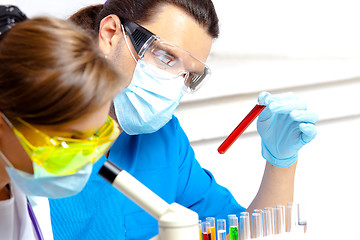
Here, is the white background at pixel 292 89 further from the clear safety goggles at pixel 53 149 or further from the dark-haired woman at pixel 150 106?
the clear safety goggles at pixel 53 149

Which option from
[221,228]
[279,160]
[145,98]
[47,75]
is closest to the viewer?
[47,75]

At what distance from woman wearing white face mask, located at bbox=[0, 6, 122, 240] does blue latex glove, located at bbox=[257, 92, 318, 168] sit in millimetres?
540

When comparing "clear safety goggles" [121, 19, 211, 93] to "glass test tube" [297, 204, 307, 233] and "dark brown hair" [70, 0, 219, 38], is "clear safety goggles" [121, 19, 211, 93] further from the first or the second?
"glass test tube" [297, 204, 307, 233]

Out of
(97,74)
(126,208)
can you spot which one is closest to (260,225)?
(126,208)

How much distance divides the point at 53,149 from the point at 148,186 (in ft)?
2.05

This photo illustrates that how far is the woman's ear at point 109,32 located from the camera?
1.25 metres

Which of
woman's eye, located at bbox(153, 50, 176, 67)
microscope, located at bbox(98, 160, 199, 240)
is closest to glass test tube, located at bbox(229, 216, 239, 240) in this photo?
microscope, located at bbox(98, 160, 199, 240)

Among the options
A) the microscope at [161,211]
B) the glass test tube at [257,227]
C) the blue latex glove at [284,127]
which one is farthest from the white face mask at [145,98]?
the microscope at [161,211]

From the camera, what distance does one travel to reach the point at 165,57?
1.24 metres

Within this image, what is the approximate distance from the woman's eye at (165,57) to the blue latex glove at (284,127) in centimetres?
23

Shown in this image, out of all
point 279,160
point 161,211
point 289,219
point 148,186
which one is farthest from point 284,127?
point 161,211

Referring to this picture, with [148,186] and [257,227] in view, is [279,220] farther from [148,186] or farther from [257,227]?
[148,186]

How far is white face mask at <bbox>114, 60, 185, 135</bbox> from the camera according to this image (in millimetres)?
1218

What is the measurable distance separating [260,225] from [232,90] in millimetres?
768
